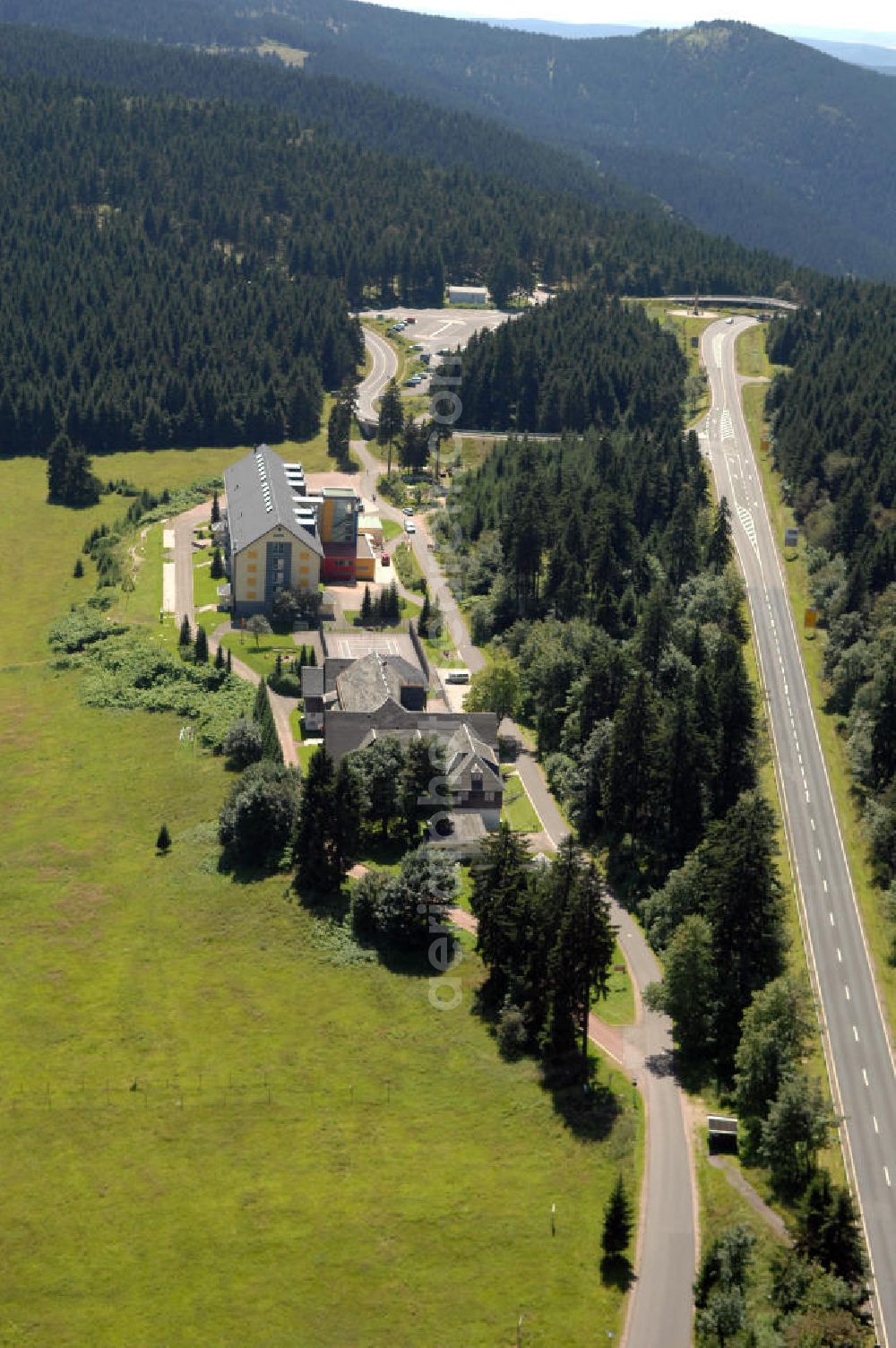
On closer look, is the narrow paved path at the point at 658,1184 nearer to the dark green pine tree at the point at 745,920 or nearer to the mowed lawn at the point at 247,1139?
the mowed lawn at the point at 247,1139

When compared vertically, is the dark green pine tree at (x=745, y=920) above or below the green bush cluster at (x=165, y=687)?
above

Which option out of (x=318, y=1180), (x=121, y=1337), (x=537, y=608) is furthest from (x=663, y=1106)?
(x=537, y=608)

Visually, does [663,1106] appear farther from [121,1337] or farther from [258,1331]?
[121,1337]

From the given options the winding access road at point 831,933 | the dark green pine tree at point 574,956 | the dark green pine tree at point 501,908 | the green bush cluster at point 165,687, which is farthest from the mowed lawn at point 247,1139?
the green bush cluster at point 165,687

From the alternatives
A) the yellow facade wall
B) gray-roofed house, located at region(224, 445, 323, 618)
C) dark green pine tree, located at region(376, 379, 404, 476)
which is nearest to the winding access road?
the yellow facade wall

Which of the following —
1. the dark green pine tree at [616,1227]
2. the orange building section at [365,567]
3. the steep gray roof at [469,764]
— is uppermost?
the dark green pine tree at [616,1227]

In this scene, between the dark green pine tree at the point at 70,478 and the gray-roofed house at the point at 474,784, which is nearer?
the gray-roofed house at the point at 474,784

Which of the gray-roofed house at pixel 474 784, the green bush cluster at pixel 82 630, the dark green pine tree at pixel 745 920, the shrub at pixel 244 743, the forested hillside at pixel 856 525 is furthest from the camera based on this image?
the green bush cluster at pixel 82 630

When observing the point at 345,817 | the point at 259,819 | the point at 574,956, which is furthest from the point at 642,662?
the point at 574,956
